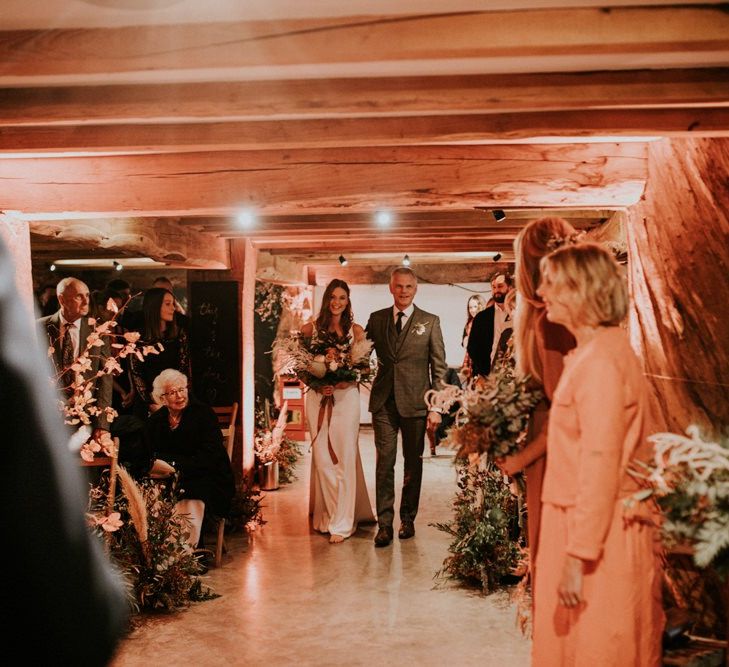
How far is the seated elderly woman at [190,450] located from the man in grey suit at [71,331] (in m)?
0.40

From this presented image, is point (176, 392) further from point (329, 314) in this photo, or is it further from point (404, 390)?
point (404, 390)

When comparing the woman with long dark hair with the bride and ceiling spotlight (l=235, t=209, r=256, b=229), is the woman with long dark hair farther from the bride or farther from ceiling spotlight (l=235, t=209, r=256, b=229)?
the bride

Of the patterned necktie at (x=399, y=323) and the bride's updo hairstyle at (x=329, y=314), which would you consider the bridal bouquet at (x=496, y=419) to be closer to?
the patterned necktie at (x=399, y=323)

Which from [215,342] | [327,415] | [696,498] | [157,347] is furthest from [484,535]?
[215,342]

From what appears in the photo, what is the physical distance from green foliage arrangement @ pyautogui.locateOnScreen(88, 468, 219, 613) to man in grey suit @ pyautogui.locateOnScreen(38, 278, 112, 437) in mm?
832

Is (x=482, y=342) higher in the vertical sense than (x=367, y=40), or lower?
lower

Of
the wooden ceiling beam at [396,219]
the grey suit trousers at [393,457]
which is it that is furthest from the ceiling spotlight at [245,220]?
the grey suit trousers at [393,457]

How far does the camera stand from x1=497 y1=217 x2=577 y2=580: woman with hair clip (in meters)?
2.48

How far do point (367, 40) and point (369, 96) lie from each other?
0.53m

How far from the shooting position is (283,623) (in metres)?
3.84

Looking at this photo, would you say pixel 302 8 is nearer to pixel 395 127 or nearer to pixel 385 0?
pixel 385 0

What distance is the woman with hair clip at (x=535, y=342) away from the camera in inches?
97.5

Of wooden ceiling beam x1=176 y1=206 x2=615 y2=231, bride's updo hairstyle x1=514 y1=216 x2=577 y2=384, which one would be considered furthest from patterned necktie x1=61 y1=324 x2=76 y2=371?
bride's updo hairstyle x1=514 y1=216 x2=577 y2=384

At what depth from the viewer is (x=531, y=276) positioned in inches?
99.7
